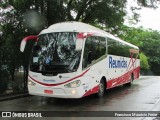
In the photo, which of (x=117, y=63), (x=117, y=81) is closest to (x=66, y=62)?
(x=117, y=63)

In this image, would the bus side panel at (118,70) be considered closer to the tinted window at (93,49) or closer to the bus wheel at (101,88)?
the bus wheel at (101,88)

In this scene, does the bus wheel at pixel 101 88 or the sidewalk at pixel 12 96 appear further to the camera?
the bus wheel at pixel 101 88

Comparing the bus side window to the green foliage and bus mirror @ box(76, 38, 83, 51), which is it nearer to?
bus mirror @ box(76, 38, 83, 51)

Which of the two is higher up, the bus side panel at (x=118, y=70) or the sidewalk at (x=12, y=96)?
the bus side panel at (x=118, y=70)

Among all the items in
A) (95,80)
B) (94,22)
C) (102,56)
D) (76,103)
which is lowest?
(76,103)

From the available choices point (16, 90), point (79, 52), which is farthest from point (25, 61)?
point (79, 52)

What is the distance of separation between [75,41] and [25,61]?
4.93m

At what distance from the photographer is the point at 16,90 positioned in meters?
15.6

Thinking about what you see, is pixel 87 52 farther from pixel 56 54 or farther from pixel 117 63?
pixel 117 63

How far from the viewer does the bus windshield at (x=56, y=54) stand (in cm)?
1173

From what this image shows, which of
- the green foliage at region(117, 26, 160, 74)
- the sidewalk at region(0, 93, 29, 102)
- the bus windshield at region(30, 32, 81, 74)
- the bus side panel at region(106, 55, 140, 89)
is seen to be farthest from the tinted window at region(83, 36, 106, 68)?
the green foliage at region(117, 26, 160, 74)

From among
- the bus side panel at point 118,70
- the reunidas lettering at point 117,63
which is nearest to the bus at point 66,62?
the bus side panel at point 118,70

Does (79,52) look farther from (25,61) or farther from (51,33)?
(25,61)

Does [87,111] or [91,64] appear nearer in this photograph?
[87,111]
